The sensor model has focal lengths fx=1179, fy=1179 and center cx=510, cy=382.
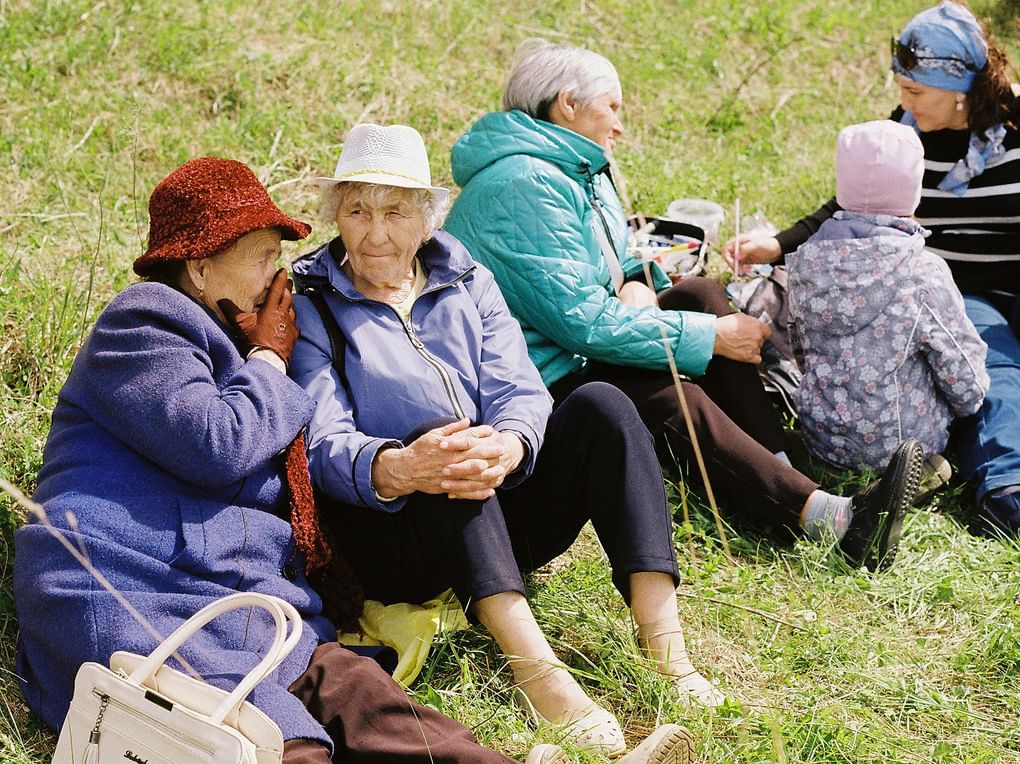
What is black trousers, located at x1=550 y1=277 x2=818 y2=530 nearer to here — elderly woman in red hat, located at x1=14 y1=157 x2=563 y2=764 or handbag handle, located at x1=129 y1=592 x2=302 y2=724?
elderly woman in red hat, located at x1=14 y1=157 x2=563 y2=764

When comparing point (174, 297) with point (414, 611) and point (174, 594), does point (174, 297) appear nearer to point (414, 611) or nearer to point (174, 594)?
point (174, 594)

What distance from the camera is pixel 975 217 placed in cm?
504

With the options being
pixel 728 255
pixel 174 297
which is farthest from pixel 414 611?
pixel 728 255

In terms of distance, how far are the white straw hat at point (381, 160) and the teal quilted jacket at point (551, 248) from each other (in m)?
0.61

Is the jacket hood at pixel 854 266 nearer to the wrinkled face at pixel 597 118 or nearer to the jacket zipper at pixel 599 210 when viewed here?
the jacket zipper at pixel 599 210

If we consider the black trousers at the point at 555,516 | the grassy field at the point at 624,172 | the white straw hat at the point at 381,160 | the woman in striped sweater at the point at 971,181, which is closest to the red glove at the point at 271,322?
the white straw hat at the point at 381,160

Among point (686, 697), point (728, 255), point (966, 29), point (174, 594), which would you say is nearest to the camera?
point (174, 594)

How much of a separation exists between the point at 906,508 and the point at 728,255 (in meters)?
1.63

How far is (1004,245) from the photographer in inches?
198

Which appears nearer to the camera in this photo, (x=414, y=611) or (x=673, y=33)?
(x=414, y=611)

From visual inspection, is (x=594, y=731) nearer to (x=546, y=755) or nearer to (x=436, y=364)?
(x=546, y=755)

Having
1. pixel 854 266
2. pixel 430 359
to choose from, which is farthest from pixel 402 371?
pixel 854 266

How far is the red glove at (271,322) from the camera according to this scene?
10.5 ft

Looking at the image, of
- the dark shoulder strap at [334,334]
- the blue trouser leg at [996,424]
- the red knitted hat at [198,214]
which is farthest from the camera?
the blue trouser leg at [996,424]
